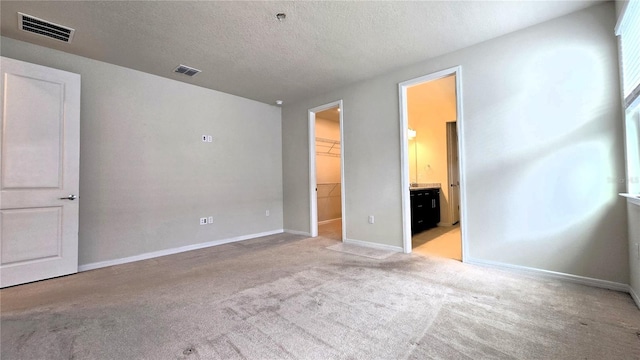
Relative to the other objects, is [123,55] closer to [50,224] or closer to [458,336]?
[50,224]

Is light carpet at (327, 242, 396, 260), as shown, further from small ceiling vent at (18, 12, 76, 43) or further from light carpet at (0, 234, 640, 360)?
small ceiling vent at (18, 12, 76, 43)

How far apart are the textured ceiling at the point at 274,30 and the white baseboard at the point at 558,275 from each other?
2482 mm

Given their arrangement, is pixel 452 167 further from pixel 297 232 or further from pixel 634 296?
pixel 634 296

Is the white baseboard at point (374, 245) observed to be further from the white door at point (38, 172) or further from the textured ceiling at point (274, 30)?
the white door at point (38, 172)

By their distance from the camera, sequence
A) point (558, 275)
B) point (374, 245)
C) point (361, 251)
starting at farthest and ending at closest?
point (374, 245) → point (361, 251) → point (558, 275)

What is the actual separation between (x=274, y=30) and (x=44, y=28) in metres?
2.24

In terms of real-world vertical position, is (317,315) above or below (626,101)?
below

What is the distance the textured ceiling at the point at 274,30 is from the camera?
2.24m

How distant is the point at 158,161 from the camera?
362cm

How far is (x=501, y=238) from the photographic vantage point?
2764 mm

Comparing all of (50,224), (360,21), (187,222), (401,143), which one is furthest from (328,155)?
(50,224)

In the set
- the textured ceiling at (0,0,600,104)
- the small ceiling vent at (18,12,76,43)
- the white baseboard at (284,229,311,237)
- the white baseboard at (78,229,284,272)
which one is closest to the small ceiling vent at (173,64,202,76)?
the textured ceiling at (0,0,600,104)

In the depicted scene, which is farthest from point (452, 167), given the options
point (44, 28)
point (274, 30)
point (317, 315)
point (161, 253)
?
point (44, 28)

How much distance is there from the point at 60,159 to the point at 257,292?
2641 millimetres
